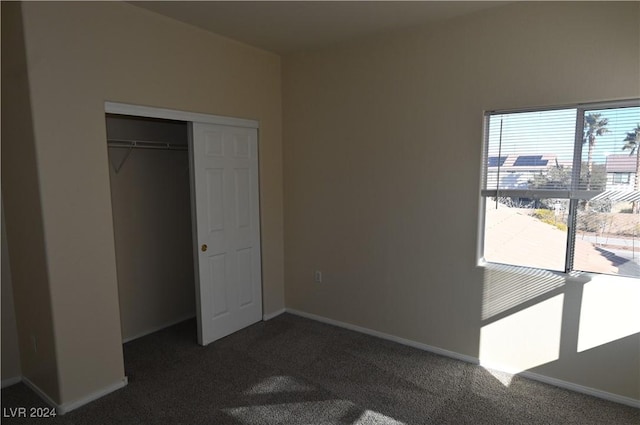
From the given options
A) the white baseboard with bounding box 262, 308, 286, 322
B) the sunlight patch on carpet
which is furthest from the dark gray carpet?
the white baseboard with bounding box 262, 308, 286, 322

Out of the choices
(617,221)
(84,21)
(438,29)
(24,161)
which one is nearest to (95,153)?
(24,161)

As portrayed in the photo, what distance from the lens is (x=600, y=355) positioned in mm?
2637

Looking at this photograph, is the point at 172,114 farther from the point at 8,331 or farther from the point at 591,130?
the point at 591,130

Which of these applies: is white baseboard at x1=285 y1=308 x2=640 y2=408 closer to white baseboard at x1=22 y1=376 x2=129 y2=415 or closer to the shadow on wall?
the shadow on wall

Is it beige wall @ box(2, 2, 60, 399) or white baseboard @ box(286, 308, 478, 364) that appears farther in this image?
white baseboard @ box(286, 308, 478, 364)

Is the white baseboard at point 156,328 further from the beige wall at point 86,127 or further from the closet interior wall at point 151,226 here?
the beige wall at point 86,127

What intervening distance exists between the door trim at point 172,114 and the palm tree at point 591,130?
2.67 meters

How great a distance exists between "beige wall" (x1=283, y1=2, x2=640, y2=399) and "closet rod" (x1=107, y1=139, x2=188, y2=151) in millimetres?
1072

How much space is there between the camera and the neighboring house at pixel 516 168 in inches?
109

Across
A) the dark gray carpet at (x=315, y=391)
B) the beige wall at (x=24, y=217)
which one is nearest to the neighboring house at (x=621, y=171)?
the dark gray carpet at (x=315, y=391)

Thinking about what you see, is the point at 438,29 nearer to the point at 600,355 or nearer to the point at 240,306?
the point at 600,355

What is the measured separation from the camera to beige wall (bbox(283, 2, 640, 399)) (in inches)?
101

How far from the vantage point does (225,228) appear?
11.8ft

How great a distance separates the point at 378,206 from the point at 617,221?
1.71 meters
